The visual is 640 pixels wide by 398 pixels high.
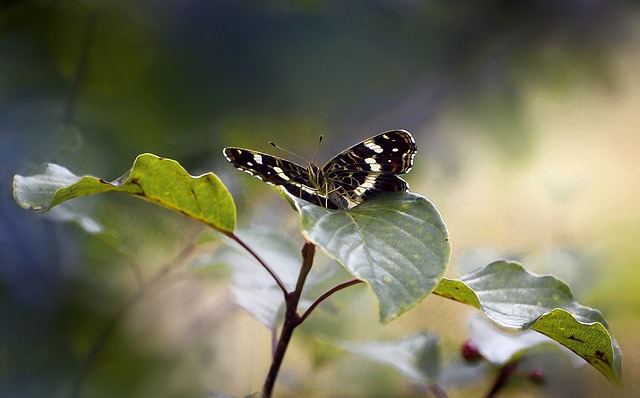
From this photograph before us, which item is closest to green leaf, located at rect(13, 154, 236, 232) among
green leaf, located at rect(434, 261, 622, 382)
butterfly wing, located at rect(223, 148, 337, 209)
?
butterfly wing, located at rect(223, 148, 337, 209)

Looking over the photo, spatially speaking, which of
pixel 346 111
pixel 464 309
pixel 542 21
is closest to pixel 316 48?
pixel 346 111

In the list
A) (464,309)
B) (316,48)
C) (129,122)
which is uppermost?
(316,48)

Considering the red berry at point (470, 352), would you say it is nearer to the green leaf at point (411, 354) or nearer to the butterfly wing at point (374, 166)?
the green leaf at point (411, 354)

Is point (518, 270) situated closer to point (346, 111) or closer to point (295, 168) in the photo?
point (295, 168)

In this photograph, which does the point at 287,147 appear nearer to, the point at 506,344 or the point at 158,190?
the point at 506,344

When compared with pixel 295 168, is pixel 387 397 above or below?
below
